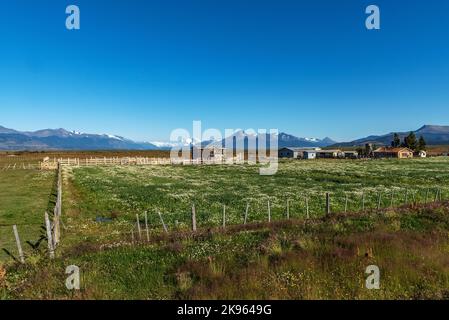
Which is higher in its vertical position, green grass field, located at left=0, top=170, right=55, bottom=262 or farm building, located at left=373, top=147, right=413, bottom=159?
farm building, located at left=373, top=147, right=413, bottom=159

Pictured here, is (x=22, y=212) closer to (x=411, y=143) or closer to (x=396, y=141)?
(x=411, y=143)

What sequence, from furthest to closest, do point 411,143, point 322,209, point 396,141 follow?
1. point 396,141
2. point 411,143
3. point 322,209

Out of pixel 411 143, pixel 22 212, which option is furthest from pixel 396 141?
Answer: pixel 22 212

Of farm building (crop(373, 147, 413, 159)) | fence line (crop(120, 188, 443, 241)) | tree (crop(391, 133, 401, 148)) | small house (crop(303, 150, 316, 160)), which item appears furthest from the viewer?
small house (crop(303, 150, 316, 160))

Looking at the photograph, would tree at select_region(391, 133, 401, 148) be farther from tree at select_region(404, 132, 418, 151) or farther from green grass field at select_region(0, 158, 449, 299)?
green grass field at select_region(0, 158, 449, 299)

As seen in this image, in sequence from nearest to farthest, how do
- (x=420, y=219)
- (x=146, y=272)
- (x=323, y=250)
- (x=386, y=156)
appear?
(x=146, y=272) → (x=323, y=250) → (x=420, y=219) → (x=386, y=156)

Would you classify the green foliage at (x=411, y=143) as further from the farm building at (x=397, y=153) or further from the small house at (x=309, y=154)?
the small house at (x=309, y=154)

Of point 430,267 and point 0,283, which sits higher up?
point 430,267

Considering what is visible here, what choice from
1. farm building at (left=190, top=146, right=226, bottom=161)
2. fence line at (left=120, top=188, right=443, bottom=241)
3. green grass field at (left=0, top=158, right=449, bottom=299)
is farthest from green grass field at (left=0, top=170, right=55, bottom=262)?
farm building at (left=190, top=146, right=226, bottom=161)

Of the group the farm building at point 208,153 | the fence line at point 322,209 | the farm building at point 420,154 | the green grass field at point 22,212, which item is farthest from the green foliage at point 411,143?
the green grass field at point 22,212

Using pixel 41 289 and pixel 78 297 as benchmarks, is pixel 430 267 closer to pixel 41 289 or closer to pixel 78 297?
pixel 78 297

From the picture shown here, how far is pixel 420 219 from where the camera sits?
1948 cm
